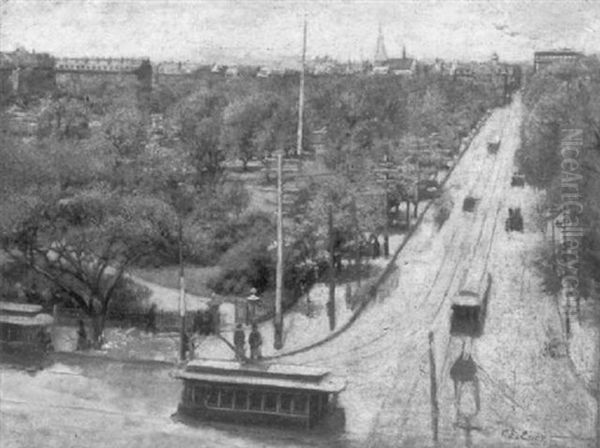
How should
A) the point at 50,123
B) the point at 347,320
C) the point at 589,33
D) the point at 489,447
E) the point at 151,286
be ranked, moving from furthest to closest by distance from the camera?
the point at 50,123, the point at 151,286, the point at 347,320, the point at 589,33, the point at 489,447

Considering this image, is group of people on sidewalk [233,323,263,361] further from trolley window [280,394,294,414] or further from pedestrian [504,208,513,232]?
pedestrian [504,208,513,232]

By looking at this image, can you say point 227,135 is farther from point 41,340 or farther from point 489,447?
point 489,447

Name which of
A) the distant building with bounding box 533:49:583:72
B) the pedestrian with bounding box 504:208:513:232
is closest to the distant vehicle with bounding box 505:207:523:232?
the pedestrian with bounding box 504:208:513:232

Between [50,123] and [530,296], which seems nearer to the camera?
[530,296]

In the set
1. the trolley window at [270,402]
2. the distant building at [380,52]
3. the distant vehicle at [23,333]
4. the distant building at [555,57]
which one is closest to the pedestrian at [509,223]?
the distant building at [555,57]

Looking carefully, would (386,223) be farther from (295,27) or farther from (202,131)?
(202,131)

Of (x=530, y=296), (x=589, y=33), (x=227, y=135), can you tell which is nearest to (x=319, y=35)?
(x=589, y=33)
